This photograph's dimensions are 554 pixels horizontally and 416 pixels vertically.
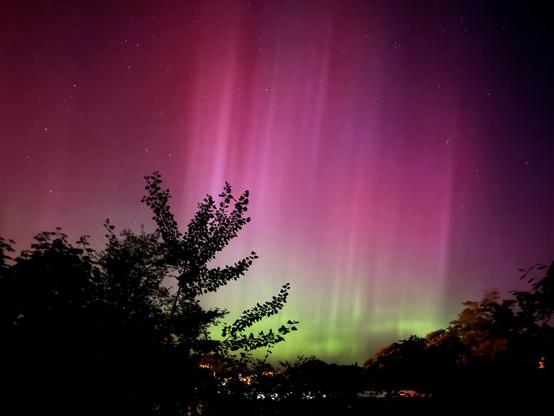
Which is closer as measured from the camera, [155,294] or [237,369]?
[237,369]

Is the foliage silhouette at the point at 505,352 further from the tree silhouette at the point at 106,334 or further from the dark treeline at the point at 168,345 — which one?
the tree silhouette at the point at 106,334

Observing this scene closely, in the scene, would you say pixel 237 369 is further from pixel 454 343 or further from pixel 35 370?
pixel 454 343

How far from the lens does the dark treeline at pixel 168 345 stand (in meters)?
7.27

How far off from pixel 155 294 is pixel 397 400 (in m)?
12.5

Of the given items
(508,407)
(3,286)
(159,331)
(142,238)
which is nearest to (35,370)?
(3,286)

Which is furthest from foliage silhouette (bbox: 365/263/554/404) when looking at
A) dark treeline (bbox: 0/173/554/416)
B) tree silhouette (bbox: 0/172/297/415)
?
tree silhouette (bbox: 0/172/297/415)

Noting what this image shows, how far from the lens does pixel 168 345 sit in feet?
31.9

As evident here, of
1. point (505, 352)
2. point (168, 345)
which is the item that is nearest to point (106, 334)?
point (168, 345)

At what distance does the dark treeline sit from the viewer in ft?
23.8

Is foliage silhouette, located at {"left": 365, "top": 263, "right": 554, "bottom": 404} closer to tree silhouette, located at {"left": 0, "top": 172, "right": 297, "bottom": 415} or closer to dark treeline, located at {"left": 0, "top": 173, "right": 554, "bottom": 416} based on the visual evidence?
dark treeline, located at {"left": 0, "top": 173, "right": 554, "bottom": 416}

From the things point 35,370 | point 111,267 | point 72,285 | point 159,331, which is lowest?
point 35,370

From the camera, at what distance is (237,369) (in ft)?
33.8

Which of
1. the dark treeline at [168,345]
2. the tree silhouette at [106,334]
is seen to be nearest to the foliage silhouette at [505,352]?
the dark treeline at [168,345]

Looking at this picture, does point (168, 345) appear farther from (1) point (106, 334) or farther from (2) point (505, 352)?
(2) point (505, 352)
